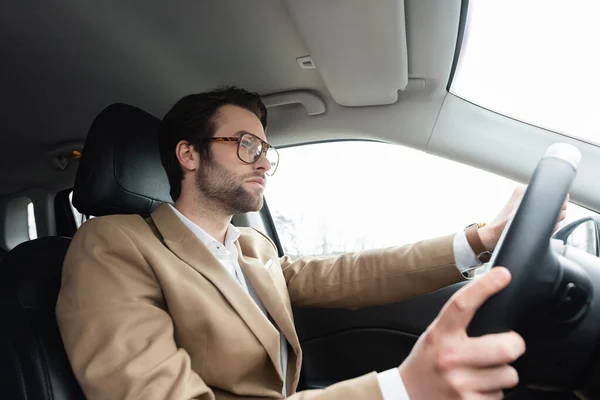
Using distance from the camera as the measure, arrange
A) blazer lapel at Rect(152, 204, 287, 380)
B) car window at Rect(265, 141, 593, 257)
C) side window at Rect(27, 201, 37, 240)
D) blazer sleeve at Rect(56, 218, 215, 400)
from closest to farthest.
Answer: blazer sleeve at Rect(56, 218, 215, 400) < blazer lapel at Rect(152, 204, 287, 380) < car window at Rect(265, 141, 593, 257) < side window at Rect(27, 201, 37, 240)

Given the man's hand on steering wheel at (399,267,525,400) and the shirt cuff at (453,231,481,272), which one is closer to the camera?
the man's hand on steering wheel at (399,267,525,400)

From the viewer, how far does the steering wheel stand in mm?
523

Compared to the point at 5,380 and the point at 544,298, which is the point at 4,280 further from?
the point at 544,298

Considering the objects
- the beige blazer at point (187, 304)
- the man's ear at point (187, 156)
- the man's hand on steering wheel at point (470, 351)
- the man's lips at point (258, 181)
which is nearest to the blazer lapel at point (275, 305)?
the beige blazer at point (187, 304)

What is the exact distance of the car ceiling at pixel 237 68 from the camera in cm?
132

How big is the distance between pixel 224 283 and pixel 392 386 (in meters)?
0.64

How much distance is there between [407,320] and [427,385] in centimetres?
116

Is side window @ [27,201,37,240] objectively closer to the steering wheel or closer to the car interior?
the car interior

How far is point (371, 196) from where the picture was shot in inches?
77.4

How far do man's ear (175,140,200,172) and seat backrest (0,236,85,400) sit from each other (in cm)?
52

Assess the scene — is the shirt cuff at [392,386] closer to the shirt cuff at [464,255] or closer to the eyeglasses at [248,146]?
the shirt cuff at [464,255]

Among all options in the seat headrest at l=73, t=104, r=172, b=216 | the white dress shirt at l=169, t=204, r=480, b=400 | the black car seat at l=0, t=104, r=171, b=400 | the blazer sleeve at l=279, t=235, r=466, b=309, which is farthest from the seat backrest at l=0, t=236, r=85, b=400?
the blazer sleeve at l=279, t=235, r=466, b=309

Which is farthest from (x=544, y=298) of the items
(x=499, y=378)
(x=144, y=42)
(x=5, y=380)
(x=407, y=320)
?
(x=144, y=42)

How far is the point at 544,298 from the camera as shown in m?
0.61
